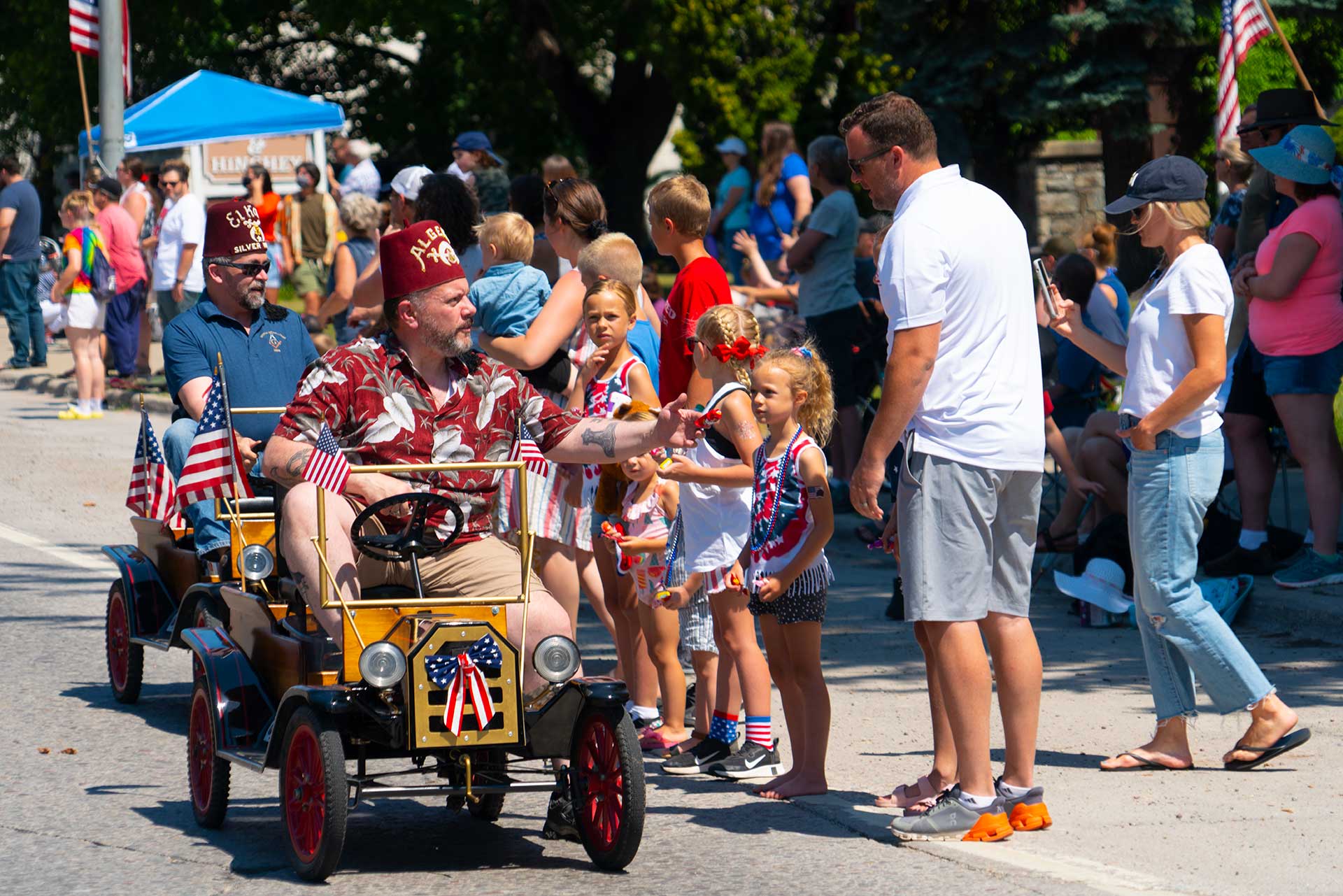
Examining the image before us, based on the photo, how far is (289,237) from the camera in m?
19.4

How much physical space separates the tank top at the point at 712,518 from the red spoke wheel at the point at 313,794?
5.63ft

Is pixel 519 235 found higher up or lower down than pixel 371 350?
higher up

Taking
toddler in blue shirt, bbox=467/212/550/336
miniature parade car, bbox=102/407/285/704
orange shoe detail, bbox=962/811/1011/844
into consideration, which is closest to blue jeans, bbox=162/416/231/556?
miniature parade car, bbox=102/407/285/704

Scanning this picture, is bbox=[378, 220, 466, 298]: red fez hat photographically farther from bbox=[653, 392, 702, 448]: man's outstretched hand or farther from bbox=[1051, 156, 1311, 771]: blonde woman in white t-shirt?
bbox=[1051, 156, 1311, 771]: blonde woman in white t-shirt

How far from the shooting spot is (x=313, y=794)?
5.21 meters

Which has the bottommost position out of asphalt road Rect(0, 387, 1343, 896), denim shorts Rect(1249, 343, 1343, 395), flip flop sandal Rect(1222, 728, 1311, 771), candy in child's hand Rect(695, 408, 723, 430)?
asphalt road Rect(0, 387, 1343, 896)

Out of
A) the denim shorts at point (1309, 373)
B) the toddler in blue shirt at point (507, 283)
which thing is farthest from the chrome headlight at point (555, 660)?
the denim shorts at point (1309, 373)

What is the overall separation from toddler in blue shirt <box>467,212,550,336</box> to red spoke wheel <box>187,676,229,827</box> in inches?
86.6

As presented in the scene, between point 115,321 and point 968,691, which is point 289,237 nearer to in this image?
point 115,321

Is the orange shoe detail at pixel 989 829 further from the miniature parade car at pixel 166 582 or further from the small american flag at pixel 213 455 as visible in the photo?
the small american flag at pixel 213 455

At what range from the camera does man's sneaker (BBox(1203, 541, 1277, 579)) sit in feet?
30.0

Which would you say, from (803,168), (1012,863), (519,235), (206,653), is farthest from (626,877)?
(803,168)

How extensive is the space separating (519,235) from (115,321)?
39.8 feet

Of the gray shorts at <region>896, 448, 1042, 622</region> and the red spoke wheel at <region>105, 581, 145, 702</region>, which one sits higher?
the gray shorts at <region>896, 448, 1042, 622</region>
